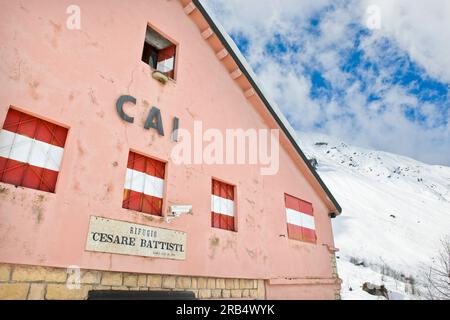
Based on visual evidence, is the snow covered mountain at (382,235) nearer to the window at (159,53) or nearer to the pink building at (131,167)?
the pink building at (131,167)

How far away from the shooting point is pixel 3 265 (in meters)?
4.18

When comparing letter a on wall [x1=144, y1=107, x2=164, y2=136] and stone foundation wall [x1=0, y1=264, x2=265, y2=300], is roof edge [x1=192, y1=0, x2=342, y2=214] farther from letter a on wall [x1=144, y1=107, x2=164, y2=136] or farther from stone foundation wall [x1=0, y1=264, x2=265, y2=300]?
stone foundation wall [x1=0, y1=264, x2=265, y2=300]

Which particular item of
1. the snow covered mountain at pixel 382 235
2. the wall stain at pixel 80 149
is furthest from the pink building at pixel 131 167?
the snow covered mountain at pixel 382 235

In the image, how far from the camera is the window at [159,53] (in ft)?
26.5

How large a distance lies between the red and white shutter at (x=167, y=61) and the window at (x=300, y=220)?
5.43 m

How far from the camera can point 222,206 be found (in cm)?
796

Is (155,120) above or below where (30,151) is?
above

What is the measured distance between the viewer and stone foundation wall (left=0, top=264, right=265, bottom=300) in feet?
13.8

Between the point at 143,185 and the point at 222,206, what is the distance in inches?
94.0

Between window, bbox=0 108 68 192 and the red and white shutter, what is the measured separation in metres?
3.56

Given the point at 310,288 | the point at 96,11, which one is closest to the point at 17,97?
the point at 96,11

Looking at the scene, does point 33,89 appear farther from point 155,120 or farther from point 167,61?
point 167,61

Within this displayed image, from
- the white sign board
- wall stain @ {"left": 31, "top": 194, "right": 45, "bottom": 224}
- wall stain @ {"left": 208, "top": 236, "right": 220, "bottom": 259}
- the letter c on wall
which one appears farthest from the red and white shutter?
wall stain @ {"left": 31, "top": 194, "right": 45, "bottom": 224}

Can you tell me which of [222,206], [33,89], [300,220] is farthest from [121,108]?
[300,220]
